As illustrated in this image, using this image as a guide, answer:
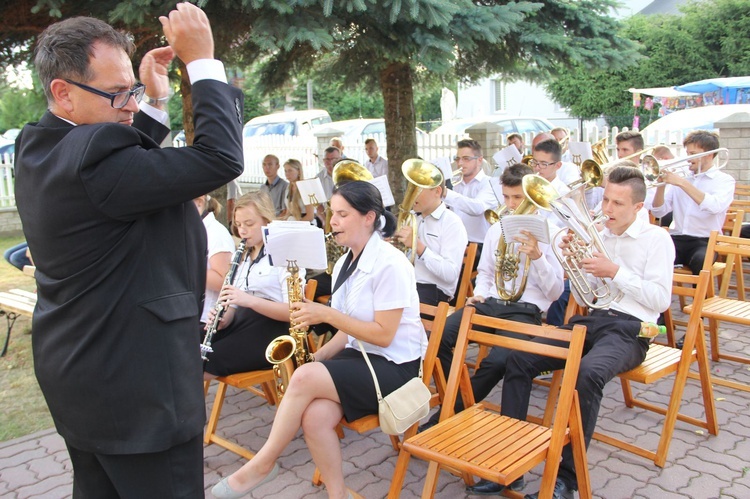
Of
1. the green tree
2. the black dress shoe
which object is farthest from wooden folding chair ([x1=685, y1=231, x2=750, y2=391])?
the green tree

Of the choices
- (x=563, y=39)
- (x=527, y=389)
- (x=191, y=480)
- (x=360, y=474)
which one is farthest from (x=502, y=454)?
(x=563, y=39)

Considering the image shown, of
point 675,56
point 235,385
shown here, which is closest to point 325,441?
point 235,385

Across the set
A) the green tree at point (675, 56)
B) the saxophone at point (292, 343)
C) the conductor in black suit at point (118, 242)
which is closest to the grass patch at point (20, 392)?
the saxophone at point (292, 343)

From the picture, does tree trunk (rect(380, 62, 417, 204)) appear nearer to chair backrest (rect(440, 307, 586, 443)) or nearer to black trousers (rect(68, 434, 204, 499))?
chair backrest (rect(440, 307, 586, 443))

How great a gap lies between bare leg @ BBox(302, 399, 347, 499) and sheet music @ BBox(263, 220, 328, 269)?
0.68m

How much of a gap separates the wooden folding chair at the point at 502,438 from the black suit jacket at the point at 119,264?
47.1 inches

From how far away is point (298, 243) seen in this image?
3137mm

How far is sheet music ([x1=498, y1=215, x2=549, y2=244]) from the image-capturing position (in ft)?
11.8

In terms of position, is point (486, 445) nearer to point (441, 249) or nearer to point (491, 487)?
point (491, 487)

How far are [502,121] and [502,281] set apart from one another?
13260 mm

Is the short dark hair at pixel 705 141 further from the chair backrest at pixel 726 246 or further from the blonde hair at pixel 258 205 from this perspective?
the blonde hair at pixel 258 205

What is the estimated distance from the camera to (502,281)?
4027mm

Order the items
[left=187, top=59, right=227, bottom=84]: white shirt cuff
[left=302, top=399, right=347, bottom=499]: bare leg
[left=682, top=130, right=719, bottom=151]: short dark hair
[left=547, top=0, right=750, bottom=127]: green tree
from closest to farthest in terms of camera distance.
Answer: [left=187, top=59, right=227, bottom=84]: white shirt cuff < [left=302, top=399, right=347, bottom=499]: bare leg < [left=682, top=130, right=719, bottom=151]: short dark hair < [left=547, top=0, right=750, bottom=127]: green tree

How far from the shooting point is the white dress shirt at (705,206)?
544 cm
